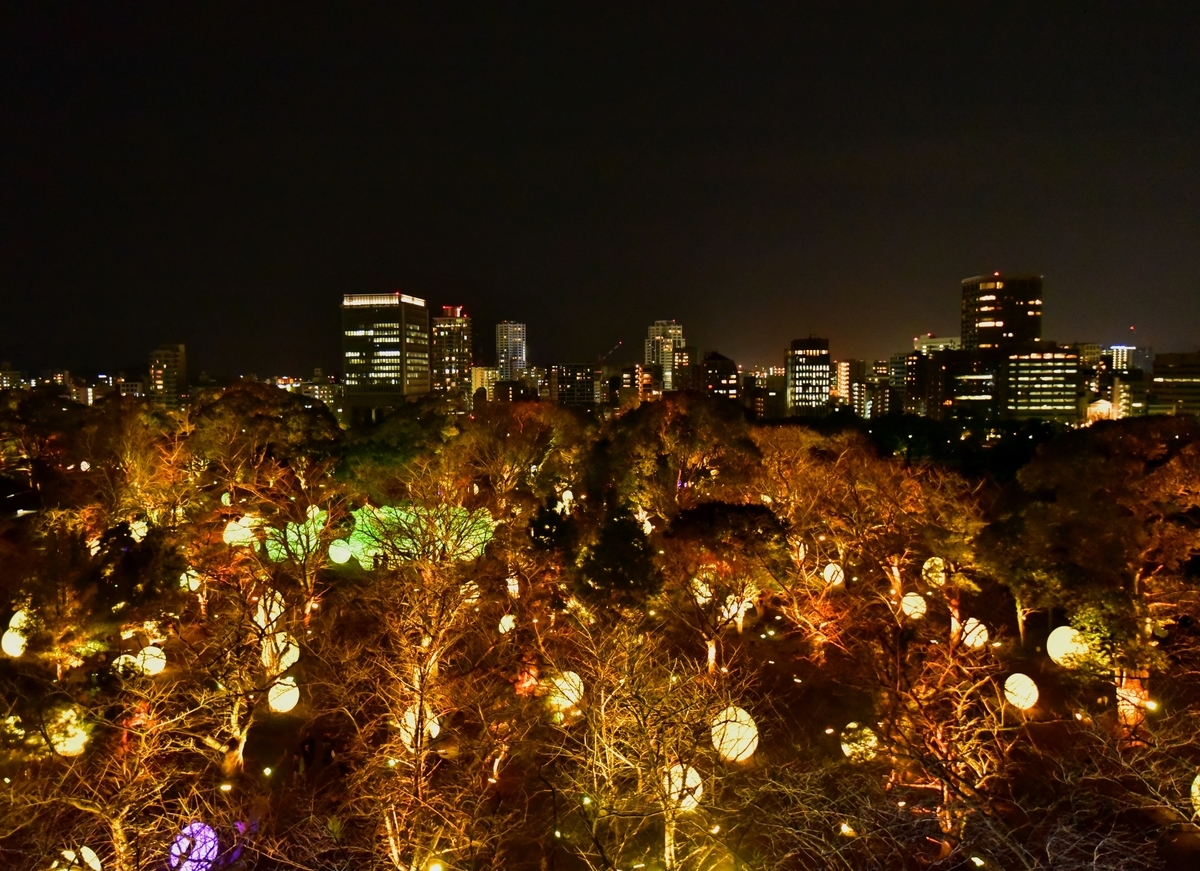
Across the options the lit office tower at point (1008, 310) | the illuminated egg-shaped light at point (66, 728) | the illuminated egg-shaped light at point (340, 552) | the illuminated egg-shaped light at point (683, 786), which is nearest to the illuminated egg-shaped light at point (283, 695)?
the illuminated egg-shaped light at point (66, 728)

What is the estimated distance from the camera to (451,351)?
119 meters

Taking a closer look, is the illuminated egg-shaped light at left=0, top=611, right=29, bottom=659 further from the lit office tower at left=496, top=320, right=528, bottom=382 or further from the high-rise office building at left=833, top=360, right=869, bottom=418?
the lit office tower at left=496, top=320, right=528, bottom=382

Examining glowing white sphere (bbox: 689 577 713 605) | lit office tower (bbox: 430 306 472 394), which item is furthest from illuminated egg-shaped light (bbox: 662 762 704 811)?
lit office tower (bbox: 430 306 472 394)

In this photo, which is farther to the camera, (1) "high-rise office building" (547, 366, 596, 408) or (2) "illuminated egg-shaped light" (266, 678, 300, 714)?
(1) "high-rise office building" (547, 366, 596, 408)

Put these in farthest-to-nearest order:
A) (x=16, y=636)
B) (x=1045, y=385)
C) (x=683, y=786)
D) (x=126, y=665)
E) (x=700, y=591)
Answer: (x=1045, y=385) → (x=700, y=591) → (x=16, y=636) → (x=126, y=665) → (x=683, y=786)

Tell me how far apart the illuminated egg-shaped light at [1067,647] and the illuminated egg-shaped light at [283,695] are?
1204cm

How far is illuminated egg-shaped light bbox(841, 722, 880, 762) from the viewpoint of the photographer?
10289mm

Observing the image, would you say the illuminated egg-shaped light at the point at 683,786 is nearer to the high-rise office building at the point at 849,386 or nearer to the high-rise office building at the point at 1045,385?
the high-rise office building at the point at 1045,385

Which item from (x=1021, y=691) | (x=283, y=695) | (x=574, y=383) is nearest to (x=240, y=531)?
(x=283, y=695)

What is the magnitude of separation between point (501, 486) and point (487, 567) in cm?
543

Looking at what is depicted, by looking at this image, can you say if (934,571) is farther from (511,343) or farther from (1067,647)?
(511,343)

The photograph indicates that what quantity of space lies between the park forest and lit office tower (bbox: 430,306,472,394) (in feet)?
307

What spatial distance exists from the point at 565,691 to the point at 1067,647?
8.19 metres

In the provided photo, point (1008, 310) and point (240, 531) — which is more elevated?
point (1008, 310)
